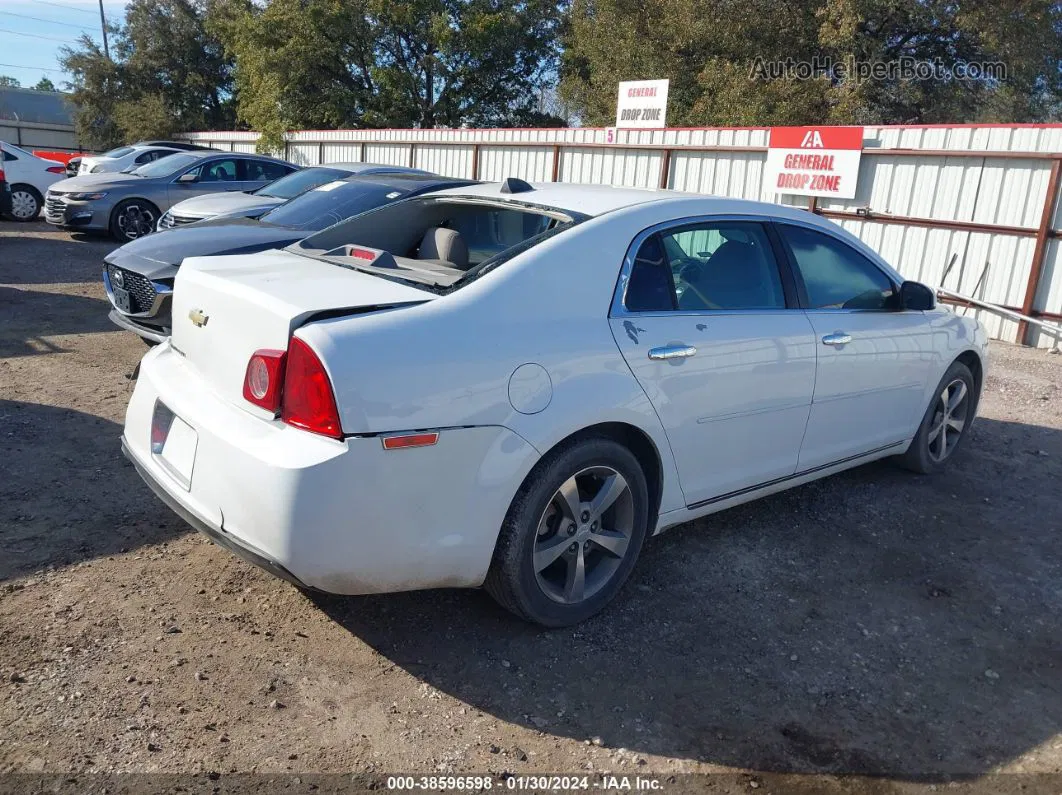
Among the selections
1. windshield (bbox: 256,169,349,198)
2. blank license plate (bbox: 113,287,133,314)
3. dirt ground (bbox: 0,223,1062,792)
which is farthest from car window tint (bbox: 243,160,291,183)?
dirt ground (bbox: 0,223,1062,792)

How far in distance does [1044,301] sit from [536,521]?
9.38 metres

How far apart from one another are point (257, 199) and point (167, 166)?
247 inches

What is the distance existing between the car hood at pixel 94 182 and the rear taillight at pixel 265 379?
12.5 metres

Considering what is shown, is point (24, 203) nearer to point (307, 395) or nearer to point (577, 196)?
point (577, 196)

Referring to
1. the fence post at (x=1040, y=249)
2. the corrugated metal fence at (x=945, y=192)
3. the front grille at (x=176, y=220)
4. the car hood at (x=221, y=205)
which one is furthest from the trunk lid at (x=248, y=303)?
the fence post at (x=1040, y=249)

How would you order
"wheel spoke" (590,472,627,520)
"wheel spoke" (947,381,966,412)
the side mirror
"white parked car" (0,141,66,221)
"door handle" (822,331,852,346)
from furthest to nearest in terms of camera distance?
"white parked car" (0,141,66,221) → "wheel spoke" (947,381,966,412) → the side mirror → "door handle" (822,331,852,346) → "wheel spoke" (590,472,627,520)

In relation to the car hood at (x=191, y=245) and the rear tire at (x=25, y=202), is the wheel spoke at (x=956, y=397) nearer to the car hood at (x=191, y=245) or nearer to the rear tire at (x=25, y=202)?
the car hood at (x=191, y=245)

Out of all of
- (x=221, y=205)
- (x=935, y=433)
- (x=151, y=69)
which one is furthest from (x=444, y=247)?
(x=151, y=69)

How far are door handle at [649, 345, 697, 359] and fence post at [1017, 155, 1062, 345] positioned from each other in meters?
8.43

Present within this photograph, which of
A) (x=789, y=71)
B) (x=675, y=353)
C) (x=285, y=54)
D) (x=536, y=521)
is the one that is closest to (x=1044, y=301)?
(x=675, y=353)

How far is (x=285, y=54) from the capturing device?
31.3 m

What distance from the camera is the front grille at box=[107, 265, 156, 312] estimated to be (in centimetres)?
634

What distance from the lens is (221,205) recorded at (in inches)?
357

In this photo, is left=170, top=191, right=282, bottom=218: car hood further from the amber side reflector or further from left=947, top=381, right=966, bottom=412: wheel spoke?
the amber side reflector
